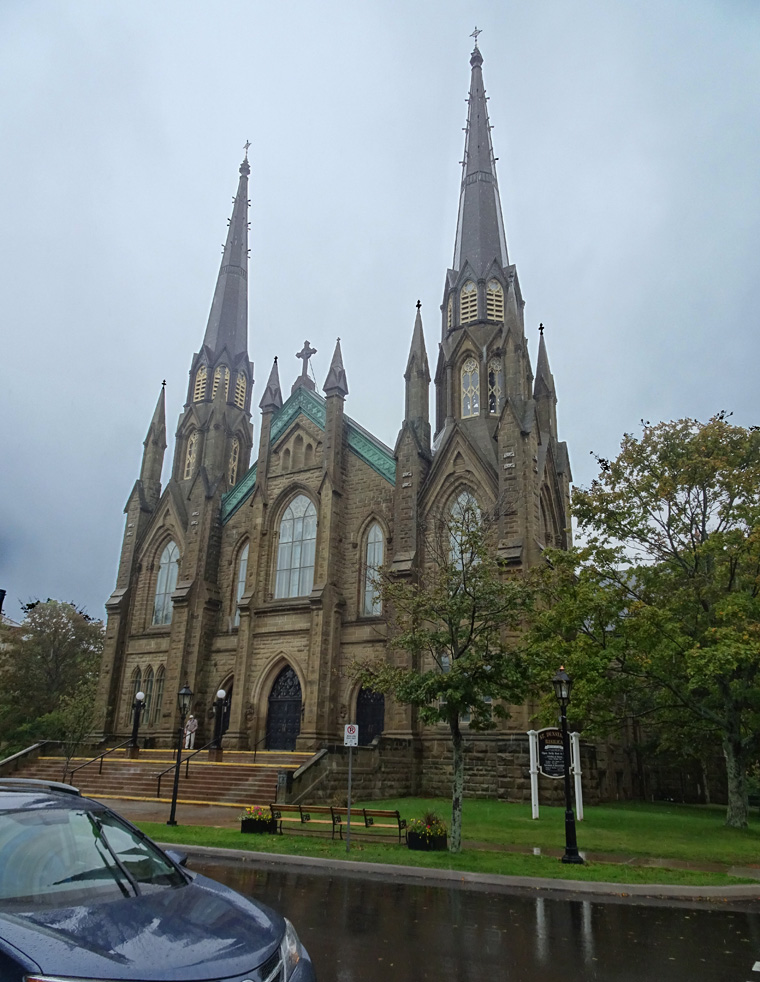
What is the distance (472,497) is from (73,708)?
1769cm

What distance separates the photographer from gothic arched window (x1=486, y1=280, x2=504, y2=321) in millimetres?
34781

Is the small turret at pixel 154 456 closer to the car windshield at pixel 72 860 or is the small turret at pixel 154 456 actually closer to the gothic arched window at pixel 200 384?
the gothic arched window at pixel 200 384

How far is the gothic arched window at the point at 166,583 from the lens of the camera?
35.7 meters

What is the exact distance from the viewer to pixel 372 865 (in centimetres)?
1216

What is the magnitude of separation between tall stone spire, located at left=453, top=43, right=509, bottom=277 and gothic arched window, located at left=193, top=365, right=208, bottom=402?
15135 millimetres

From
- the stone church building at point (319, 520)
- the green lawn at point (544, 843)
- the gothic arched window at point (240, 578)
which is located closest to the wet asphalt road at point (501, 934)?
the green lawn at point (544, 843)

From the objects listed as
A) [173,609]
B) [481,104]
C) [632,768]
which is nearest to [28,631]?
[173,609]

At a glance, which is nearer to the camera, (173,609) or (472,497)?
(472,497)

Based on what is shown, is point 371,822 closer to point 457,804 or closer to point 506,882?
point 457,804

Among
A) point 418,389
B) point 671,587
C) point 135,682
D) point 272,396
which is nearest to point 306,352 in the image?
point 272,396

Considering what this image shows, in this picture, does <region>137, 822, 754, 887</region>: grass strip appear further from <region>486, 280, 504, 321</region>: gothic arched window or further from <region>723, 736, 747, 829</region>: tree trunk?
<region>486, 280, 504, 321</region>: gothic arched window

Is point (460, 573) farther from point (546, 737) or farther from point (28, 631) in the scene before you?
point (28, 631)

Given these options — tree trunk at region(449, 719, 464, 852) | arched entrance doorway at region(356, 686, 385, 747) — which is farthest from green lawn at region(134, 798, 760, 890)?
arched entrance doorway at region(356, 686, 385, 747)

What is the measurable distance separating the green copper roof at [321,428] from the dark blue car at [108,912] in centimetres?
2642
